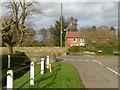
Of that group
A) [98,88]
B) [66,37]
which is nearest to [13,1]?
[98,88]

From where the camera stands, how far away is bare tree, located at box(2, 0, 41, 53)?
36.8 meters

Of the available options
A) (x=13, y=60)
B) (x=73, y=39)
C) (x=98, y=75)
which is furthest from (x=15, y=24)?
(x=73, y=39)

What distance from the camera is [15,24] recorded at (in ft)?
123

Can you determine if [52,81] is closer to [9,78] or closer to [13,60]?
[9,78]

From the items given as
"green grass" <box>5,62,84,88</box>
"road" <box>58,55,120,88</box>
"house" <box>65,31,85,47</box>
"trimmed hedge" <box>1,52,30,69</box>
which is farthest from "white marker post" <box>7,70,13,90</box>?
"house" <box>65,31,85,47</box>

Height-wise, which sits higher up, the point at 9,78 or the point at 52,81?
the point at 9,78

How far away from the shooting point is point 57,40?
8712 centimetres

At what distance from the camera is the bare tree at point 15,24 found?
36.8 meters

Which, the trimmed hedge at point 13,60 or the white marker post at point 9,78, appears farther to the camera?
the trimmed hedge at point 13,60

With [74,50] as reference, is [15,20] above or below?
above

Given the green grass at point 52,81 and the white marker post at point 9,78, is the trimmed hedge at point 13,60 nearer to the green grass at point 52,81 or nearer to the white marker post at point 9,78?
the green grass at point 52,81

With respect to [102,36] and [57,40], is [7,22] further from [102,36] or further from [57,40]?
[57,40]

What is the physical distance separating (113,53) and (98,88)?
48.3 m

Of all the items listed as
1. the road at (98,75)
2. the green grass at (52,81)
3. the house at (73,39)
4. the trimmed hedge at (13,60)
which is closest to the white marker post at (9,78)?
the green grass at (52,81)
